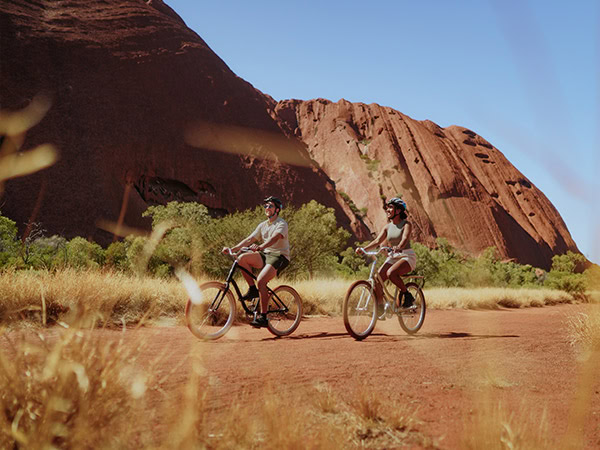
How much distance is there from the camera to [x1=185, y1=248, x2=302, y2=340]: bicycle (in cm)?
609

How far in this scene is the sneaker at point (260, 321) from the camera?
6.59 meters

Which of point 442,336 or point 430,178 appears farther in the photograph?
point 430,178

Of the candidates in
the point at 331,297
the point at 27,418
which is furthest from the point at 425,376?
the point at 331,297

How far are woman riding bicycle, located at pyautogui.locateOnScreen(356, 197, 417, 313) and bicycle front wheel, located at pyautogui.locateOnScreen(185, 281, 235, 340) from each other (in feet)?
7.27

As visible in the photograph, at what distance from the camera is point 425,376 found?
4.10m

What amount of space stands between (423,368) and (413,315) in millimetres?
3305

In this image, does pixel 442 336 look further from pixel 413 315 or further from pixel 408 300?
pixel 408 300

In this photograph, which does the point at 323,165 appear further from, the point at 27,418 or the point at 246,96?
the point at 27,418

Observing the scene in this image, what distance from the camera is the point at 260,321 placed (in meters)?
6.59

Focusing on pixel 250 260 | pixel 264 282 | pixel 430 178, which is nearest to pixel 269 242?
pixel 250 260

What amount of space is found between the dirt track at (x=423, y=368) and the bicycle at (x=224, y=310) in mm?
238

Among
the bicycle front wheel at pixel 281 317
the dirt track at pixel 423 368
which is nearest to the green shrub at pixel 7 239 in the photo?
the bicycle front wheel at pixel 281 317

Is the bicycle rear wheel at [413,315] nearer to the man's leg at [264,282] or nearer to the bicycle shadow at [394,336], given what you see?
the bicycle shadow at [394,336]

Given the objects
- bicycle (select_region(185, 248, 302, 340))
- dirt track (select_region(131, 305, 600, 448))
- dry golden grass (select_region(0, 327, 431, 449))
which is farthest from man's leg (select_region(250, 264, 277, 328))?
dry golden grass (select_region(0, 327, 431, 449))
